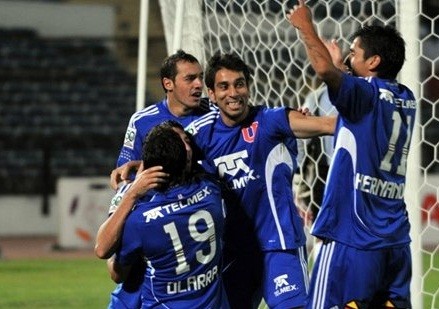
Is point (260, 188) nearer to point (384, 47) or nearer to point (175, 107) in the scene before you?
point (175, 107)

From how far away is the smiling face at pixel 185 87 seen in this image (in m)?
5.91

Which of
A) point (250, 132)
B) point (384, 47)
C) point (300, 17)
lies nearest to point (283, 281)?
point (250, 132)

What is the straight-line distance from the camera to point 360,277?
4.82 metres

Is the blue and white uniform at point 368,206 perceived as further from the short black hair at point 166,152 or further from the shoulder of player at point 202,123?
the shoulder of player at point 202,123

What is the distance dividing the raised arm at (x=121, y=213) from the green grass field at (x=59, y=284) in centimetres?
404

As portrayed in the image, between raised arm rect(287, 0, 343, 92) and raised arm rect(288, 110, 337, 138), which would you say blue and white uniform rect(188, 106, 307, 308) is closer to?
raised arm rect(288, 110, 337, 138)

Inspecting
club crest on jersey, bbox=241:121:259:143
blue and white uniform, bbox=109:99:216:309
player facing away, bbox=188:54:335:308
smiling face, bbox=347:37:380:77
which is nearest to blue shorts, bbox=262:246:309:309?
player facing away, bbox=188:54:335:308

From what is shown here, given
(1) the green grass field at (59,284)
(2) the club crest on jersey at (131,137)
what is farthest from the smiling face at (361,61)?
(1) the green grass field at (59,284)

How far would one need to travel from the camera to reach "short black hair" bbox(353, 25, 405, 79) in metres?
4.85

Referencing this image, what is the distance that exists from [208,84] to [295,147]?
494mm

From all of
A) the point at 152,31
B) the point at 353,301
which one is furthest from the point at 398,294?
the point at 152,31

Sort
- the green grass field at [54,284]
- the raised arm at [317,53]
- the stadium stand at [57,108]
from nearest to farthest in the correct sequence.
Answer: the raised arm at [317,53]
the green grass field at [54,284]
the stadium stand at [57,108]

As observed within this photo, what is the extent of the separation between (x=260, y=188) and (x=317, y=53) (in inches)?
39.6

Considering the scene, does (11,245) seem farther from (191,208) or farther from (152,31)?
(191,208)
